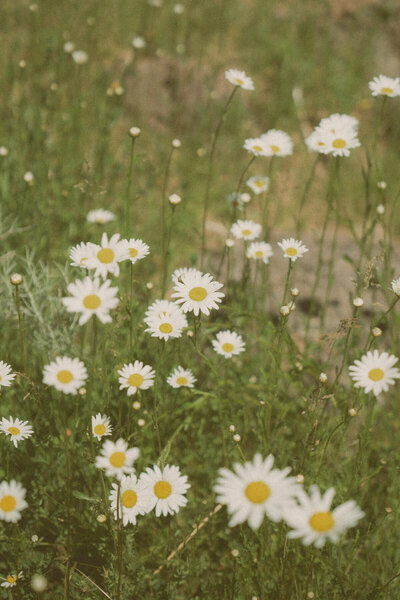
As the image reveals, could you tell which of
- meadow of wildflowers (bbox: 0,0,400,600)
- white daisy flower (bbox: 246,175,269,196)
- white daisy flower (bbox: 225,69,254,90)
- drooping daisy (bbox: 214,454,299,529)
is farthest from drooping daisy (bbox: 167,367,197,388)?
white daisy flower (bbox: 225,69,254,90)

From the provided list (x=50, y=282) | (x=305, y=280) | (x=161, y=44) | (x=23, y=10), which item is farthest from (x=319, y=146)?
(x=23, y=10)

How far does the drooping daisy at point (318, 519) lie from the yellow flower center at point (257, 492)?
0.05 meters

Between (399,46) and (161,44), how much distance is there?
2041mm

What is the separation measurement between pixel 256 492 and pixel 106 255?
0.76 m

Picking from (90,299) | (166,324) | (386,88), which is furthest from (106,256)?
(386,88)

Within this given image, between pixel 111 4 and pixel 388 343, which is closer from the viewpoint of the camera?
pixel 388 343

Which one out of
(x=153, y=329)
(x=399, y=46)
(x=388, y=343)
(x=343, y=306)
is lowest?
(x=153, y=329)

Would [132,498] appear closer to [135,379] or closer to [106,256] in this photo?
[135,379]

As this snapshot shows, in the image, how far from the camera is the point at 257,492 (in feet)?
3.57

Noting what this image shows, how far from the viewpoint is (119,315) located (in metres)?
1.73

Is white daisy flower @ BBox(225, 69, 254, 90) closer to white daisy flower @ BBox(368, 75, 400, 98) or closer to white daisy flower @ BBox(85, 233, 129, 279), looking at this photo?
white daisy flower @ BBox(368, 75, 400, 98)

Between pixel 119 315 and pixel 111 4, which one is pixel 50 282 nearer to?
pixel 119 315

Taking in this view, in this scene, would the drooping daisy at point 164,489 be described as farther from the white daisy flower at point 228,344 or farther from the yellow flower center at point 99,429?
the white daisy flower at point 228,344

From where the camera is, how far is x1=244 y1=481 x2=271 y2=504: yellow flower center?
3.54 ft
